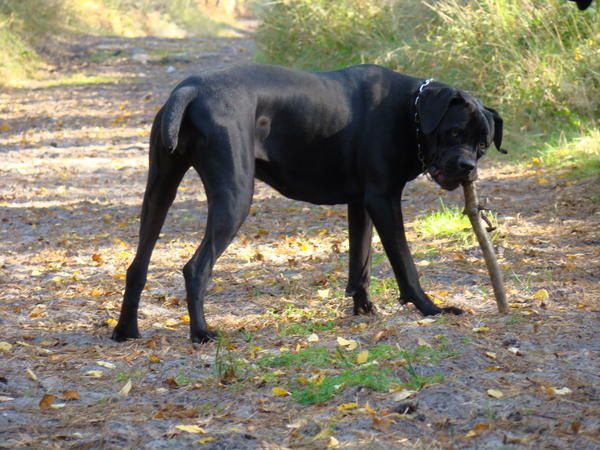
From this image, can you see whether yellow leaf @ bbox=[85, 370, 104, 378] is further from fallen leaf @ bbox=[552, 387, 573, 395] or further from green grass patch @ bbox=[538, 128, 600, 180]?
green grass patch @ bbox=[538, 128, 600, 180]

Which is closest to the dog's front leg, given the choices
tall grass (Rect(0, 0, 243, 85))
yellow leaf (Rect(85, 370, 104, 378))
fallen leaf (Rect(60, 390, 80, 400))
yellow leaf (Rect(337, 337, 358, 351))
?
yellow leaf (Rect(337, 337, 358, 351))

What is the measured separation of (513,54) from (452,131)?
282 inches

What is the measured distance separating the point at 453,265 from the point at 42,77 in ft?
56.6

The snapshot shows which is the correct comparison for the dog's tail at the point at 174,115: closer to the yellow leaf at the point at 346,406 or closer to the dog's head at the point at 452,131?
the dog's head at the point at 452,131

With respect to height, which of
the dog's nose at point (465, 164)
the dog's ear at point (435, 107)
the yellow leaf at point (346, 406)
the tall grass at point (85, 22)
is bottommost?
the tall grass at point (85, 22)

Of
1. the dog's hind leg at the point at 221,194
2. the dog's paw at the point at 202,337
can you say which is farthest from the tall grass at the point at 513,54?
the dog's paw at the point at 202,337

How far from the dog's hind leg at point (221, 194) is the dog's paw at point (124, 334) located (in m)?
0.52

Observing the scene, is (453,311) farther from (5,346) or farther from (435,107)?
(5,346)

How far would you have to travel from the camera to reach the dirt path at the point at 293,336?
13.3 ft

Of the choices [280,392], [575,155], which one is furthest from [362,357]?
[575,155]

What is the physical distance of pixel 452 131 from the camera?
18.1 feet

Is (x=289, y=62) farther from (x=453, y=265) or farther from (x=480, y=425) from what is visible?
(x=480, y=425)

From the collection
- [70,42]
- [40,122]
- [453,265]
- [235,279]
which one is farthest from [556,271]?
[70,42]

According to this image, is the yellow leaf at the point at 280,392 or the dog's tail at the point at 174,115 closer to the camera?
the yellow leaf at the point at 280,392
